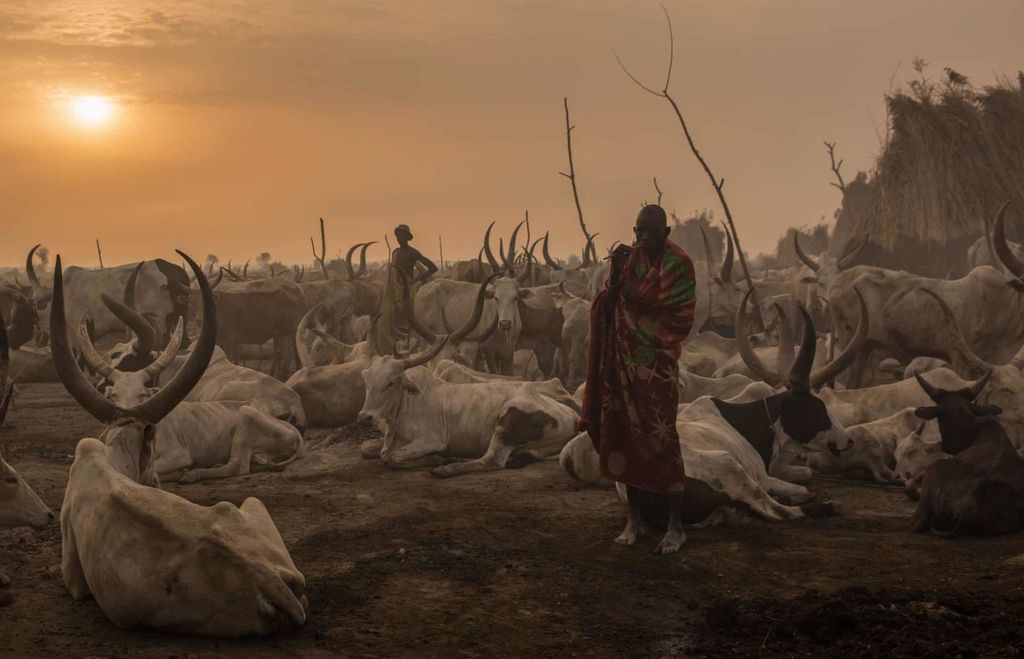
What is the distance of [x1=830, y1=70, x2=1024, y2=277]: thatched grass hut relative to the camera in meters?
16.4

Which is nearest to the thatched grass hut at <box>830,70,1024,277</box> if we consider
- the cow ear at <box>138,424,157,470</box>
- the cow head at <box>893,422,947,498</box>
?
the cow head at <box>893,422,947,498</box>

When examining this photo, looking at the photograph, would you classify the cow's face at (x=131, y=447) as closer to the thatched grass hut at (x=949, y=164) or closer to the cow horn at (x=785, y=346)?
the cow horn at (x=785, y=346)

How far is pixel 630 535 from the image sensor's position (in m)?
6.43

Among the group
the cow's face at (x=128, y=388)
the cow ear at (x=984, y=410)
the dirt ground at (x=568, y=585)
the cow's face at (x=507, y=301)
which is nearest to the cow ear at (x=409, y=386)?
the dirt ground at (x=568, y=585)

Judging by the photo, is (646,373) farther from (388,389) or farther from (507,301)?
(507,301)

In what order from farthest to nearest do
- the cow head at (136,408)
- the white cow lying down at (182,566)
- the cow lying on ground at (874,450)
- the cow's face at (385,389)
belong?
the cow's face at (385,389)
the cow lying on ground at (874,450)
the cow head at (136,408)
the white cow lying down at (182,566)

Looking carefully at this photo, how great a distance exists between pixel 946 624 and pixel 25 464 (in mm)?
7641

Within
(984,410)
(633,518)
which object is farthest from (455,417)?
(984,410)

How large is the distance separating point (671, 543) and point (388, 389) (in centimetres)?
404

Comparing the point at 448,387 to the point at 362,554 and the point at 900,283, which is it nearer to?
the point at 362,554

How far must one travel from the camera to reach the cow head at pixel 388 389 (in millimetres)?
9500

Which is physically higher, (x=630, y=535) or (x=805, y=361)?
(x=805, y=361)

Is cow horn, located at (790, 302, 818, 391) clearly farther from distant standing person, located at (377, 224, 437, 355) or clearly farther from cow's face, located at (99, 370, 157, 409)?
distant standing person, located at (377, 224, 437, 355)

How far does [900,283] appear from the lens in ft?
41.0
